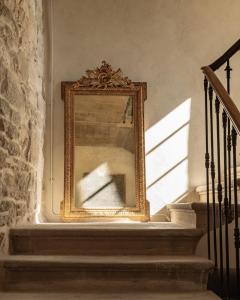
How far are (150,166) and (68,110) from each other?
1020 millimetres

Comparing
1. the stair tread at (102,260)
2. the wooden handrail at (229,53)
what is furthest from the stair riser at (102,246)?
the wooden handrail at (229,53)

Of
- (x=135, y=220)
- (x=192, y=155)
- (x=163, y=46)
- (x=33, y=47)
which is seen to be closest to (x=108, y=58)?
(x=163, y=46)

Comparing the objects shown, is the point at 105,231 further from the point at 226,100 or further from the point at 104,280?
the point at 226,100

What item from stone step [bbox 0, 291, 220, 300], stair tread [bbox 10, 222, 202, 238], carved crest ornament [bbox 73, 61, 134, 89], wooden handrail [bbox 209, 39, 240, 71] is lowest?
stone step [bbox 0, 291, 220, 300]

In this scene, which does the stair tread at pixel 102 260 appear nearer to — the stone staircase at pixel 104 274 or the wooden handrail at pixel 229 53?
the stone staircase at pixel 104 274

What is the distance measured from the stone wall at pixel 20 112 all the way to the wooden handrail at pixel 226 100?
1.29 metres

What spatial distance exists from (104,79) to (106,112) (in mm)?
354

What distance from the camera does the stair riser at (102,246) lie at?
2.77 meters

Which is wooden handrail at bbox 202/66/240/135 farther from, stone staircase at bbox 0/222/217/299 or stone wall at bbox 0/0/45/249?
stone wall at bbox 0/0/45/249

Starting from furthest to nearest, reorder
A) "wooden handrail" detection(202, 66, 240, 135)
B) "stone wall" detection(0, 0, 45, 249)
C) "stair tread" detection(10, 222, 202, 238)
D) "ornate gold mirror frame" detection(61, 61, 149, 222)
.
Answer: "ornate gold mirror frame" detection(61, 61, 149, 222) < "stair tread" detection(10, 222, 202, 238) < "stone wall" detection(0, 0, 45, 249) < "wooden handrail" detection(202, 66, 240, 135)

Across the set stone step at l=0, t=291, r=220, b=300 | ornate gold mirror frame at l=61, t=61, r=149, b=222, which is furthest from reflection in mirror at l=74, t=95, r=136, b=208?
stone step at l=0, t=291, r=220, b=300

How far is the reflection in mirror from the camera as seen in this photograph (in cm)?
416

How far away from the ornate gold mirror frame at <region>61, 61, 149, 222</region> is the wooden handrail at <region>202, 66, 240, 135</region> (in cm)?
159

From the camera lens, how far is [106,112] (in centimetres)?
425
